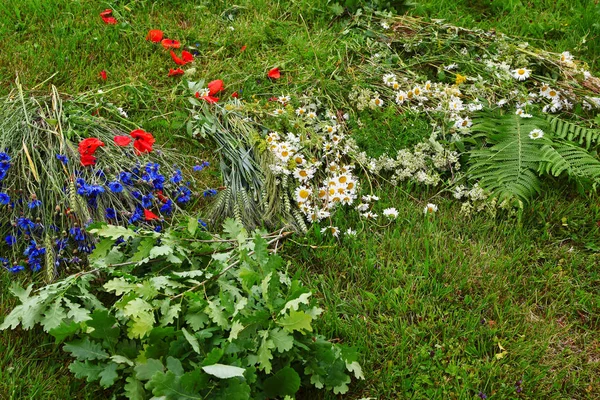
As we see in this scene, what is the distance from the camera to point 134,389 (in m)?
2.12

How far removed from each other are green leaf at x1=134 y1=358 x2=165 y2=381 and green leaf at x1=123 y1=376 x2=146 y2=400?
39 mm

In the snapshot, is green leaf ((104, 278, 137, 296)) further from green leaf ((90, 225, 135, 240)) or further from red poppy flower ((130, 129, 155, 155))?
red poppy flower ((130, 129, 155, 155))

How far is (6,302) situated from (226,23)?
239cm

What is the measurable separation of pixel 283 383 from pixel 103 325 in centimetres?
67

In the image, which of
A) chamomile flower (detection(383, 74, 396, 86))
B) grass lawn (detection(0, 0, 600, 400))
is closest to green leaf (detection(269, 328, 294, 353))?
grass lawn (detection(0, 0, 600, 400))

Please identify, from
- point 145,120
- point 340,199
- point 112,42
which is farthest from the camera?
point 112,42

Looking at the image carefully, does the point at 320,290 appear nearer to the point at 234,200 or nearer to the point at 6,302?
the point at 234,200

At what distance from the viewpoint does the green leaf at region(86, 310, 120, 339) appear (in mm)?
2176

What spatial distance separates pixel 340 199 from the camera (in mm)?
3033

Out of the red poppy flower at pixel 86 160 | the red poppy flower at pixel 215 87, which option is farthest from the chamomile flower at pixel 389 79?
the red poppy flower at pixel 86 160

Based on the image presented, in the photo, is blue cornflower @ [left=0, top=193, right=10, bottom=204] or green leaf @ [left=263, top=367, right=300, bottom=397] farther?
blue cornflower @ [left=0, top=193, right=10, bottom=204]

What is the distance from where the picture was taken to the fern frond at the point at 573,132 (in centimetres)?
326

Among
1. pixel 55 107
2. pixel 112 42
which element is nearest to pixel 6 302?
pixel 55 107

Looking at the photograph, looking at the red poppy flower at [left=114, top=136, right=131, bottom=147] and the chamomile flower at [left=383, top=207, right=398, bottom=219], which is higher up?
the red poppy flower at [left=114, top=136, right=131, bottom=147]
